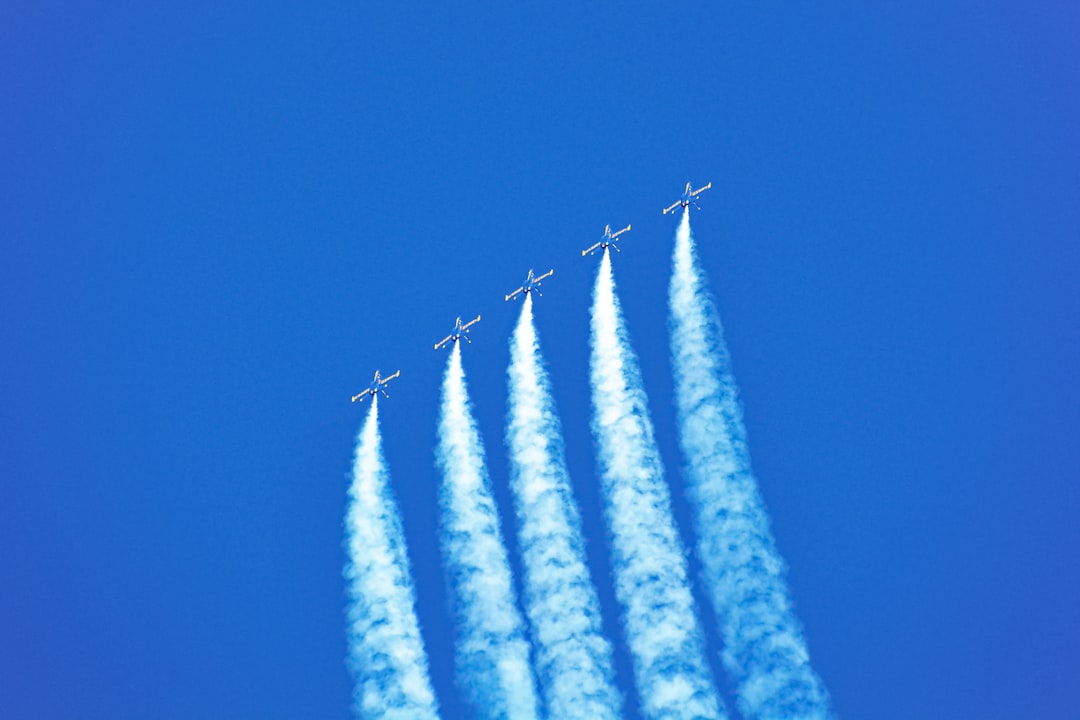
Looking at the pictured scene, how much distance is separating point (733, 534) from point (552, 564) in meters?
4.38

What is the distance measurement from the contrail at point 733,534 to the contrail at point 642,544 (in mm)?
789

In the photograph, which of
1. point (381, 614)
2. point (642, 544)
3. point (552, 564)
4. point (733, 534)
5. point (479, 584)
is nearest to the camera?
point (733, 534)

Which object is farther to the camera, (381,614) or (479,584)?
(381,614)

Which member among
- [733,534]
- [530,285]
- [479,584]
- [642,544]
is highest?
[530,285]

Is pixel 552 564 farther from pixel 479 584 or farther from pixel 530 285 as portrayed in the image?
pixel 530 285

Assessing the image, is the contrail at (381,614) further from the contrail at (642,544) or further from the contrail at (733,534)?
the contrail at (733,534)

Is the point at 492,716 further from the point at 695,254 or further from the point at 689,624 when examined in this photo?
the point at 695,254

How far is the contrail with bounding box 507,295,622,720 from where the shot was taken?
37.1m

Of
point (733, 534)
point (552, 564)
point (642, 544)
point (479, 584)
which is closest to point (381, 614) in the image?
point (479, 584)

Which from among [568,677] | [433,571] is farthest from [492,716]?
[433,571]

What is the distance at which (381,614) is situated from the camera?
39344mm

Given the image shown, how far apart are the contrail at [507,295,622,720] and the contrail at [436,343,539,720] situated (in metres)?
0.55

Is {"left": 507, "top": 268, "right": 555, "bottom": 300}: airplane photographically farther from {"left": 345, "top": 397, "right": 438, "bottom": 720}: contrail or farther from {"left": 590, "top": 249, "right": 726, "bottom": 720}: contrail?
{"left": 345, "top": 397, "right": 438, "bottom": 720}: contrail

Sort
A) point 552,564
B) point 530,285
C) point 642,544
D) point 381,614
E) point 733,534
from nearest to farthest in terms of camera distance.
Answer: point 733,534 < point 642,544 < point 552,564 < point 381,614 < point 530,285
